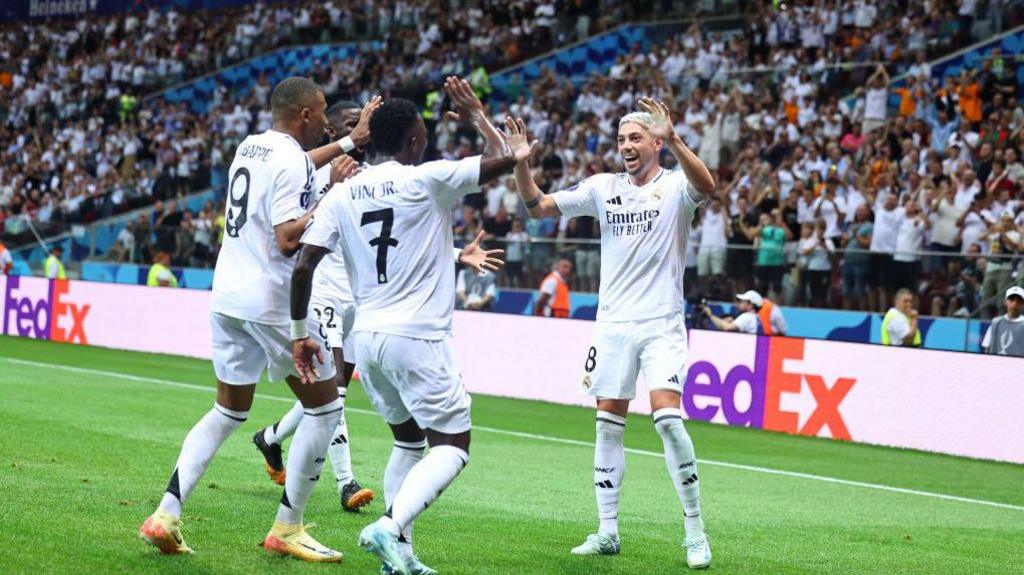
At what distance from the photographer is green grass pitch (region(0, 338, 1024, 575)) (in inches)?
284

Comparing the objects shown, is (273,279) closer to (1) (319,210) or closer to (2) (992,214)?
(1) (319,210)

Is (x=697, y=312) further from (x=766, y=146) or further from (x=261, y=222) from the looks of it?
(x=261, y=222)

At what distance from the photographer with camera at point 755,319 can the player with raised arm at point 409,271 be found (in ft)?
37.1

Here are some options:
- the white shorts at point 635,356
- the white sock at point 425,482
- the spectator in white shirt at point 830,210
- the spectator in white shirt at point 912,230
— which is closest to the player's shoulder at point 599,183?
the white shorts at point 635,356

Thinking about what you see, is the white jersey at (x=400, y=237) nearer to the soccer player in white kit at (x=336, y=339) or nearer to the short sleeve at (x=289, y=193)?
the short sleeve at (x=289, y=193)

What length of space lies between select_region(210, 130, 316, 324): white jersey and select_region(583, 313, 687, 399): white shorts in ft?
6.31

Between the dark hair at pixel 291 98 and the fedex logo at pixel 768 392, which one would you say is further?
the fedex logo at pixel 768 392

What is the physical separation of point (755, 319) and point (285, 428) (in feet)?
31.1

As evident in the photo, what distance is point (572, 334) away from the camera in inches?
A: 702

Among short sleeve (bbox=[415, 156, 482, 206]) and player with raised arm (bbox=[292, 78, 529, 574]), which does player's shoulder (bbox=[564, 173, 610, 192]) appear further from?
short sleeve (bbox=[415, 156, 482, 206])

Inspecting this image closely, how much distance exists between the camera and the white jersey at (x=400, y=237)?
640 centimetres

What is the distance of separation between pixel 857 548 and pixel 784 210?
41.1 feet

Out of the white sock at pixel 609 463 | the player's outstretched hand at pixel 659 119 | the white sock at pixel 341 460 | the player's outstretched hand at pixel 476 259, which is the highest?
the player's outstretched hand at pixel 659 119

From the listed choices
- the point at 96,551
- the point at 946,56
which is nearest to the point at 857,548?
the point at 96,551
